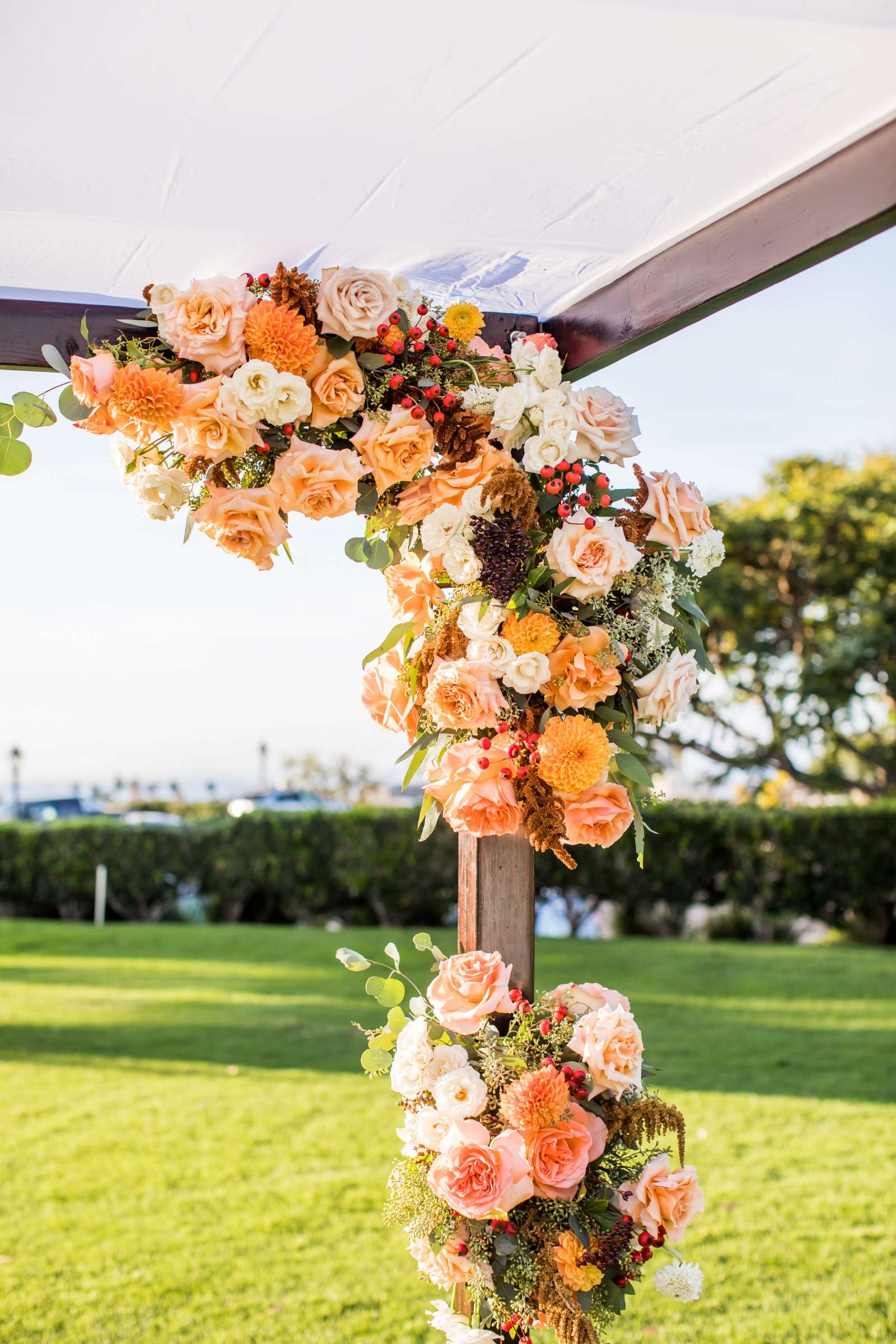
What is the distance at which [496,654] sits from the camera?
1826 mm

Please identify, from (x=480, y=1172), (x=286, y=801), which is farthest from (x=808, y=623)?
(x=286, y=801)

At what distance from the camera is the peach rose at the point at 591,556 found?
6.02ft

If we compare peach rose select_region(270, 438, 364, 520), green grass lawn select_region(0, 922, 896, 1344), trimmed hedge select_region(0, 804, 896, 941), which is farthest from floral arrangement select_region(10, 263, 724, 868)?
trimmed hedge select_region(0, 804, 896, 941)

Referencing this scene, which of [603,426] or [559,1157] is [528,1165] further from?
[603,426]

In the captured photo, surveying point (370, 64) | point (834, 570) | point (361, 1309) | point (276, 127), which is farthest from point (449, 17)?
point (834, 570)

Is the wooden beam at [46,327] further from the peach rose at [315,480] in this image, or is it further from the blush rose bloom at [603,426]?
the blush rose bloom at [603,426]

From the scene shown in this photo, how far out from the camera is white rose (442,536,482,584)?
1862 mm

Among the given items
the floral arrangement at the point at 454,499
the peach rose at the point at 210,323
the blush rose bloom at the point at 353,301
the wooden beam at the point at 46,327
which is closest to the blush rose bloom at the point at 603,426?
the floral arrangement at the point at 454,499

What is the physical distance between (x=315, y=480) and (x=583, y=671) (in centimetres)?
57

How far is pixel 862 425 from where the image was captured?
10461 mm

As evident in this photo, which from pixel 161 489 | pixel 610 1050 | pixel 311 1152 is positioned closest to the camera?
pixel 610 1050

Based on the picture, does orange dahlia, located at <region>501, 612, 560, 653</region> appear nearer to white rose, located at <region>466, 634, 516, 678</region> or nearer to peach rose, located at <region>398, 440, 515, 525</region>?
white rose, located at <region>466, 634, 516, 678</region>

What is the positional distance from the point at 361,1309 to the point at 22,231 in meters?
2.94

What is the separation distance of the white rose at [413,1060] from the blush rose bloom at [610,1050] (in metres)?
0.26
